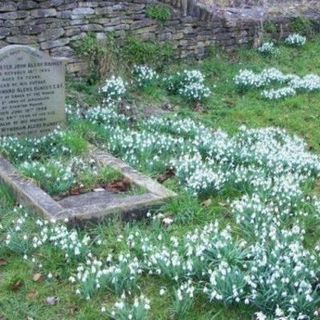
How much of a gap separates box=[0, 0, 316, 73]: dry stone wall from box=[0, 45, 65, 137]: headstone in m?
1.82

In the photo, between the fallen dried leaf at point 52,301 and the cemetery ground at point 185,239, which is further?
the fallen dried leaf at point 52,301

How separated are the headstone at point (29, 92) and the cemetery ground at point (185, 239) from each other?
1.03ft

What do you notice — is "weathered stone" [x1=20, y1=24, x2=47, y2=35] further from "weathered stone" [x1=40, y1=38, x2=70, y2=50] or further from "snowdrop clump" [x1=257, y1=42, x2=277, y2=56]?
"snowdrop clump" [x1=257, y1=42, x2=277, y2=56]

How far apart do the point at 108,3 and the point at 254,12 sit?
357 cm

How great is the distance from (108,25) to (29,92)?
2.82m

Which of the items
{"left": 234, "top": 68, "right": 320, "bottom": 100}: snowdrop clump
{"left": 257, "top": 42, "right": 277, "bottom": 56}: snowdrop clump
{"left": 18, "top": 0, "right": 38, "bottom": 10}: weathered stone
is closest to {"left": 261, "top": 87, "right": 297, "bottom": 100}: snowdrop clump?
{"left": 234, "top": 68, "right": 320, "bottom": 100}: snowdrop clump

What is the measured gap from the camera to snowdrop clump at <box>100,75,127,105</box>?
826 cm

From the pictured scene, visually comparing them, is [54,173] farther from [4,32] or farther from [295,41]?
[295,41]

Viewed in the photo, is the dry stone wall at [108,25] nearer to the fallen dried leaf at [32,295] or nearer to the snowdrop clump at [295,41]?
the snowdrop clump at [295,41]

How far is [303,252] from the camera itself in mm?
4176

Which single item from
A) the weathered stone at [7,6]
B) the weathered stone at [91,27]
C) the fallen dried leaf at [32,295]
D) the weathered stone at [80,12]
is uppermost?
the weathered stone at [7,6]

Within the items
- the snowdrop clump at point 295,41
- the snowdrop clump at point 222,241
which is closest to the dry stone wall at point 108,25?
the snowdrop clump at point 295,41

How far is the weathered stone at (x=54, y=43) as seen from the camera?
8578mm

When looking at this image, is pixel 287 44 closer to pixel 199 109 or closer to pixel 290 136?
pixel 199 109
